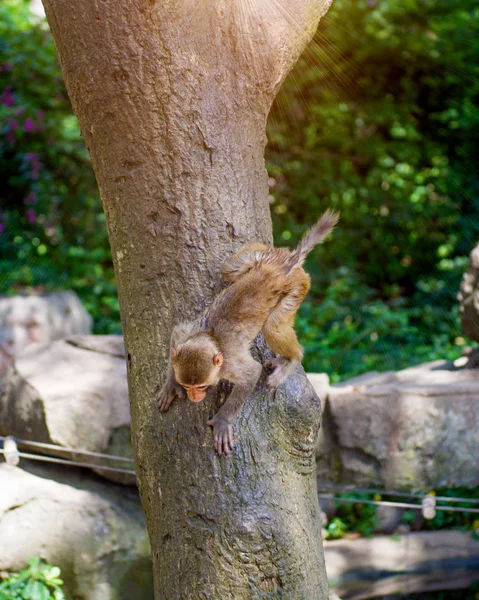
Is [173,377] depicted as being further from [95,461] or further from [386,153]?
[386,153]

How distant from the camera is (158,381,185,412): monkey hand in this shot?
6.82 feet

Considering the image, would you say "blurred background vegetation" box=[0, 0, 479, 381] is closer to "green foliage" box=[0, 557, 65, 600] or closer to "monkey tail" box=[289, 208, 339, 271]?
"green foliage" box=[0, 557, 65, 600]

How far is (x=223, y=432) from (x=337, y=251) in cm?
636

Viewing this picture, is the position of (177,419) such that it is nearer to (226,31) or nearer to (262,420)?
(262,420)

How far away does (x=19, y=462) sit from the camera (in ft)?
12.3

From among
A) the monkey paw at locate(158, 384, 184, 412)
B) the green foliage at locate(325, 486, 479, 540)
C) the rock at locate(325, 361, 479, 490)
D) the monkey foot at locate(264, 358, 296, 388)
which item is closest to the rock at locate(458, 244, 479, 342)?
the rock at locate(325, 361, 479, 490)

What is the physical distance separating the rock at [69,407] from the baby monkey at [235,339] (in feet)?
5.56

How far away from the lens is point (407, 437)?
3.93m

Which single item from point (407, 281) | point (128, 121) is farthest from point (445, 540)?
point (407, 281)

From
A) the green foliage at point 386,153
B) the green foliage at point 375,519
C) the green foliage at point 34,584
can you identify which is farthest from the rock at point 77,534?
the green foliage at point 386,153

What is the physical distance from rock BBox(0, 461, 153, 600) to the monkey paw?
168 cm

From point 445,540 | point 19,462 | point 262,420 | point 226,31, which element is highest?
point 226,31

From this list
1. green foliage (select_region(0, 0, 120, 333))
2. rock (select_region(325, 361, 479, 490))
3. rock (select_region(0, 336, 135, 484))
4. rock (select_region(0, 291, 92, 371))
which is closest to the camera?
rock (select_region(0, 336, 135, 484))

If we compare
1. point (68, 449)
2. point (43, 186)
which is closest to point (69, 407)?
point (68, 449)
